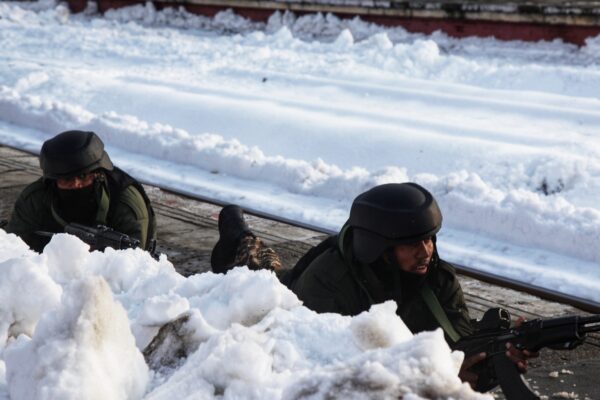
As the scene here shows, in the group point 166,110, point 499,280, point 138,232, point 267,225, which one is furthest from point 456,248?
point 166,110

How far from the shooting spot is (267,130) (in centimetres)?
1269

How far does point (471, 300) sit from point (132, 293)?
384cm

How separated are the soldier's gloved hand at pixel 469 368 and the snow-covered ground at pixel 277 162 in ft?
3.66

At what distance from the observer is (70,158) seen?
19.8 feet

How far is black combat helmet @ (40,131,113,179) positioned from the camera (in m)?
6.03

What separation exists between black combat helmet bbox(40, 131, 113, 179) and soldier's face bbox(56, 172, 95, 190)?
34 millimetres

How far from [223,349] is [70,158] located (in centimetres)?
334

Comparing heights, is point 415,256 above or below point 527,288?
above

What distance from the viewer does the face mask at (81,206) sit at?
6.20 m

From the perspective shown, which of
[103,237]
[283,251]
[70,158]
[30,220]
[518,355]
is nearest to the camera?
[518,355]

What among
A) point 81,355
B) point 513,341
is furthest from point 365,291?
point 81,355

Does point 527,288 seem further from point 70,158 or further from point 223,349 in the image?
point 223,349

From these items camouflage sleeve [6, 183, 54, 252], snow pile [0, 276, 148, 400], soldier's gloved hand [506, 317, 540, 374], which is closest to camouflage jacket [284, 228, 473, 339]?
soldier's gloved hand [506, 317, 540, 374]

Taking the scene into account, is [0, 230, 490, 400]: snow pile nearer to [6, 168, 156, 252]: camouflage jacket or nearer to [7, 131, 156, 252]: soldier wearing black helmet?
[7, 131, 156, 252]: soldier wearing black helmet
